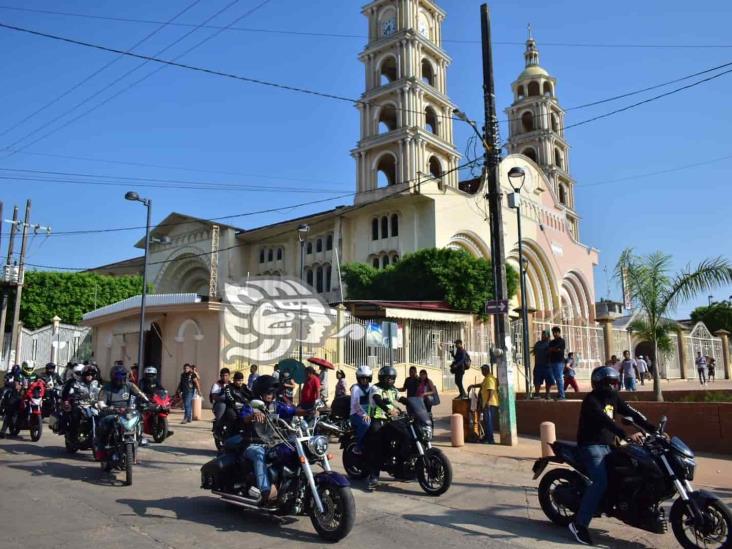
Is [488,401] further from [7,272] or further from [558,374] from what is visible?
[7,272]

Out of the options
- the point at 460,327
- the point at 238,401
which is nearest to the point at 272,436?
the point at 238,401

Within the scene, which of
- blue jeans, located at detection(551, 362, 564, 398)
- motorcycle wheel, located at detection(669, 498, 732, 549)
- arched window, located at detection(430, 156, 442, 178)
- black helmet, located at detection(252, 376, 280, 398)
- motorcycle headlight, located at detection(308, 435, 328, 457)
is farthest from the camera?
arched window, located at detection(430, 156, 442, 178)

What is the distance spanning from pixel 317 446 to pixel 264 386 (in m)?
1.02

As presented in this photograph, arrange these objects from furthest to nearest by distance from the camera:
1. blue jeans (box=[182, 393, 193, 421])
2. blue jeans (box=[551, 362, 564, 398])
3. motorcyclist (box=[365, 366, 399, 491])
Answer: blue jeans (box=[182, 393, 193, 421]), blue jeans (box=[551, 362, 564, 398]), motorcyclist (box=[365, 366, 399, 491])

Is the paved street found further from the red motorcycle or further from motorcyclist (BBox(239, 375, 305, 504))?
the red motorcycle

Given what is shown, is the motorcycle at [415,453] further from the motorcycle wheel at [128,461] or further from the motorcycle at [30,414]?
the motorcycle at [30,414]

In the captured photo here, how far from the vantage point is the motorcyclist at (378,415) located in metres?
7.61

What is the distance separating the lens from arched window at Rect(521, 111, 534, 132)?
60700mm

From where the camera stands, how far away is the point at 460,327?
27500 mm

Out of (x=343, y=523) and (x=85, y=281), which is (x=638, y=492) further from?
(x=85, y=281)

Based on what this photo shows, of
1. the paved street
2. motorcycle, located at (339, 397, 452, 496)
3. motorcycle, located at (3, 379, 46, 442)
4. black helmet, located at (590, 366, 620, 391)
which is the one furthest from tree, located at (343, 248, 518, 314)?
black helmet, located at (590, 366, 620, 391)

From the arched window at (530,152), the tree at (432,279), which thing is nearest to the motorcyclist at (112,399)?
the tree at (432,279)

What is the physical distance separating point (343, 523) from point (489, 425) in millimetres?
7323

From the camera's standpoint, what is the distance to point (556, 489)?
19.2ft
